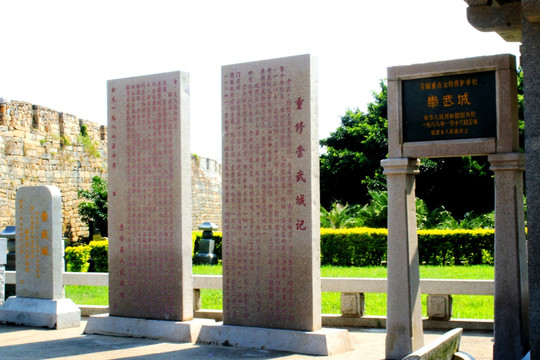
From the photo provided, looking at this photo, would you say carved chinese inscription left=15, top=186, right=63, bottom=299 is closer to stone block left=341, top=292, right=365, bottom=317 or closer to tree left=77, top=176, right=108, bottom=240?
stone block left=341, top=292, right=365, bottom=317

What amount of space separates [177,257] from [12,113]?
8.30 meters

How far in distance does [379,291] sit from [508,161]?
7.60 feet

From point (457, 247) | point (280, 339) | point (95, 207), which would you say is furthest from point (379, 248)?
point (280, 339)

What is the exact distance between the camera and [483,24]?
4.18 m

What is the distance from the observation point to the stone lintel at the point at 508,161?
4.34 m

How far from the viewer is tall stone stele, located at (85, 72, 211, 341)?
19.7 feet

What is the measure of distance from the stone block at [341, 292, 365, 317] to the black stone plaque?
87.6 inches

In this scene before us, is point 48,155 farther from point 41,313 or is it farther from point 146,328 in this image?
point 146,328

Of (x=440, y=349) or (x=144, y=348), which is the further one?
(x=144, y=348)

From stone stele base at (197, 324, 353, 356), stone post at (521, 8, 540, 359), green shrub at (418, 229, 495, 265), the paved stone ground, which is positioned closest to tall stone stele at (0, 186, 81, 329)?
the paved stone ground

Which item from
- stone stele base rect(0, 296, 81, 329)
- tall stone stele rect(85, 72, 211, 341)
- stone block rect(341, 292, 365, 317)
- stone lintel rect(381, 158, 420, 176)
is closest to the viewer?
stone lintel rect(381, 158, 420, 176)

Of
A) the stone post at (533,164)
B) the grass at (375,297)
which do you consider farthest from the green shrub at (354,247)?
the stone post at (533,164)

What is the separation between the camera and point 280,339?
211 inches

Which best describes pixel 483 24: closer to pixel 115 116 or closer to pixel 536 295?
pixel 536 295
